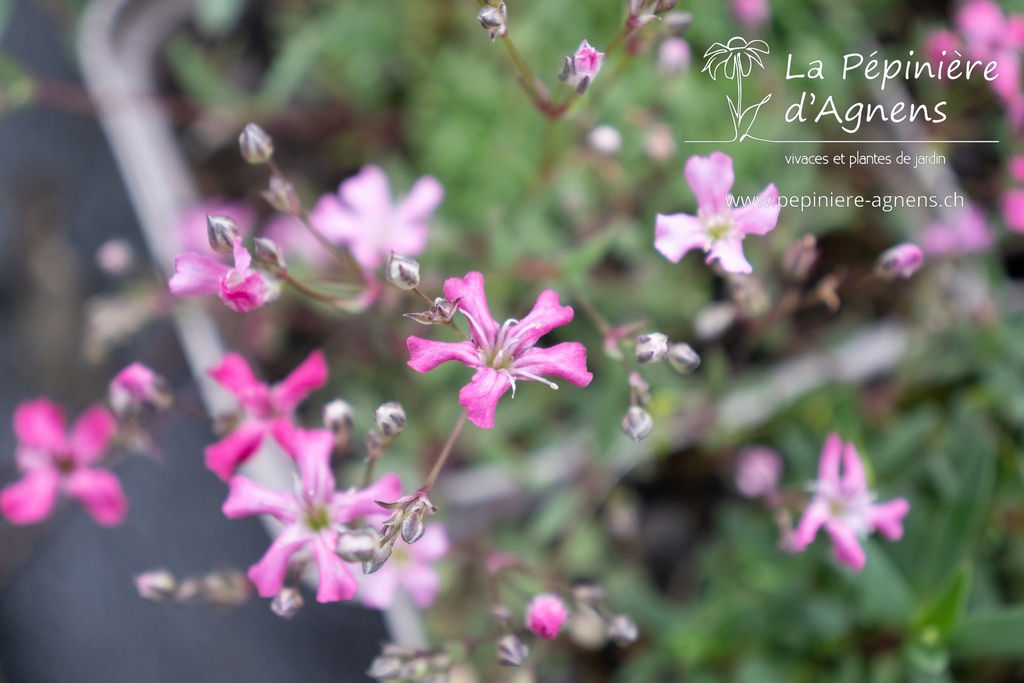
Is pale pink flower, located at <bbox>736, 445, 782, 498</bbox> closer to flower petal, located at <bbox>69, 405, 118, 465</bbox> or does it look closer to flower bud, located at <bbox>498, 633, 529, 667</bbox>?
flower bud, located at <bbox>498, 633, 529, 667</bbox>

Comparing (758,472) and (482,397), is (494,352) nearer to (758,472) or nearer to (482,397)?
(482,397)

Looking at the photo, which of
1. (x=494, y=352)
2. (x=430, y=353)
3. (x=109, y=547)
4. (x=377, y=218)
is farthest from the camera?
(x=109, y=547)

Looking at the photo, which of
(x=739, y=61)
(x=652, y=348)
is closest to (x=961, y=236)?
(x=739, y=61)

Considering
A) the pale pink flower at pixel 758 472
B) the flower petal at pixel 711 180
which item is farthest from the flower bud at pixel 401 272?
the pale pink flower at pixel 758 472

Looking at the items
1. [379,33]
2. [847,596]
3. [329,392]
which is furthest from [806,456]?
[379,33]

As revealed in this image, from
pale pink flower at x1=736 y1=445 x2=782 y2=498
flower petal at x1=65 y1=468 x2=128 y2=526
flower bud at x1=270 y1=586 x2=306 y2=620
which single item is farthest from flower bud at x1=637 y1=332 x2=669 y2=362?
flower petal at x1=65 y1=468 x2=128 y2=526

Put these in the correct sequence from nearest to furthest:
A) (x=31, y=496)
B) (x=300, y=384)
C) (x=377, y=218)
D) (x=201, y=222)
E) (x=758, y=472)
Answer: (x=300, y=384), (x=31, y=496), (x=377, y=218), (x=758, y=472), (x=201, y=222)

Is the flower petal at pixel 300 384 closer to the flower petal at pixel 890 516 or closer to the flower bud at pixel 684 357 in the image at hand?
the flower bud at pixel 684 357
